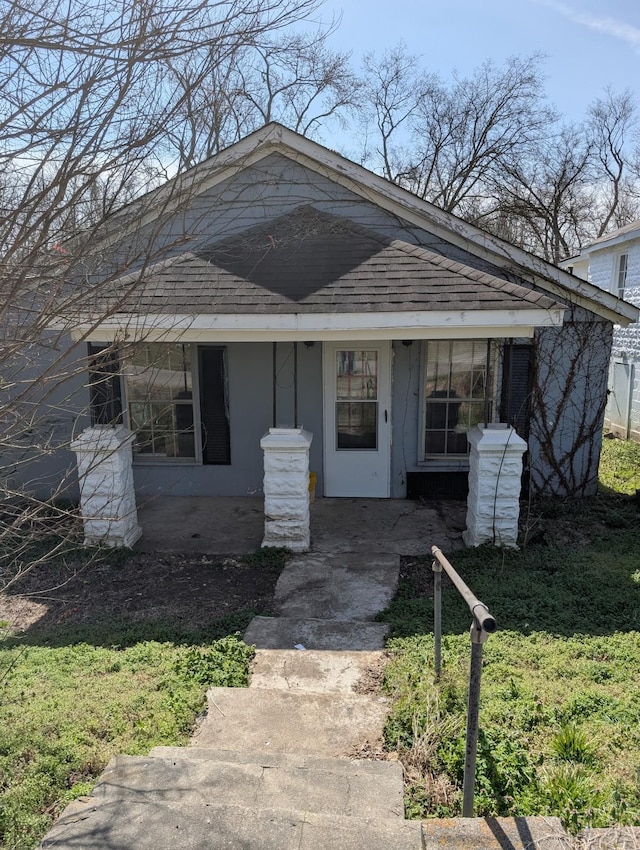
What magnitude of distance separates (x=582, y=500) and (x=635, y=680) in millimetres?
4631

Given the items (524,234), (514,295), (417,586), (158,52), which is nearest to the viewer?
(158,52)

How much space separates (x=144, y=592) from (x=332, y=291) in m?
3.74

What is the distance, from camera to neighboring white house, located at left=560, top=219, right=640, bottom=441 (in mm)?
12703

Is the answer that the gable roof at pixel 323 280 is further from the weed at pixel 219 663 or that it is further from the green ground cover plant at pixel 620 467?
the green ground cover plant at pixel 620 467

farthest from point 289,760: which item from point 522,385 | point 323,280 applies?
point 522,385

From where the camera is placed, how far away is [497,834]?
223cm

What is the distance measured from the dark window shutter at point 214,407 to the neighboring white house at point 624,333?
8.81 metres

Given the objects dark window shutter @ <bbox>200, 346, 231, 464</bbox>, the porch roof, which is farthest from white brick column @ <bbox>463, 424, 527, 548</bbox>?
dark window shutter @ <bbox>200, 346, 231, 464</bbox>

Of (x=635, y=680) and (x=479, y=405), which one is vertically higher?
(x=479, y=405)

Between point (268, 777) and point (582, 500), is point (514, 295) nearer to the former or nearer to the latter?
point (582, 500)

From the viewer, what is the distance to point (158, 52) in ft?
8.29

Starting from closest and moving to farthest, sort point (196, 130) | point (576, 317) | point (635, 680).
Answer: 1. point (196, 130)
2. point (635, 680)
3. point (576, 317)

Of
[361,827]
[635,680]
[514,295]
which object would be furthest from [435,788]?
[514,295]

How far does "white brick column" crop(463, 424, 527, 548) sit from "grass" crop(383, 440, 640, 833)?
0.24 metres
